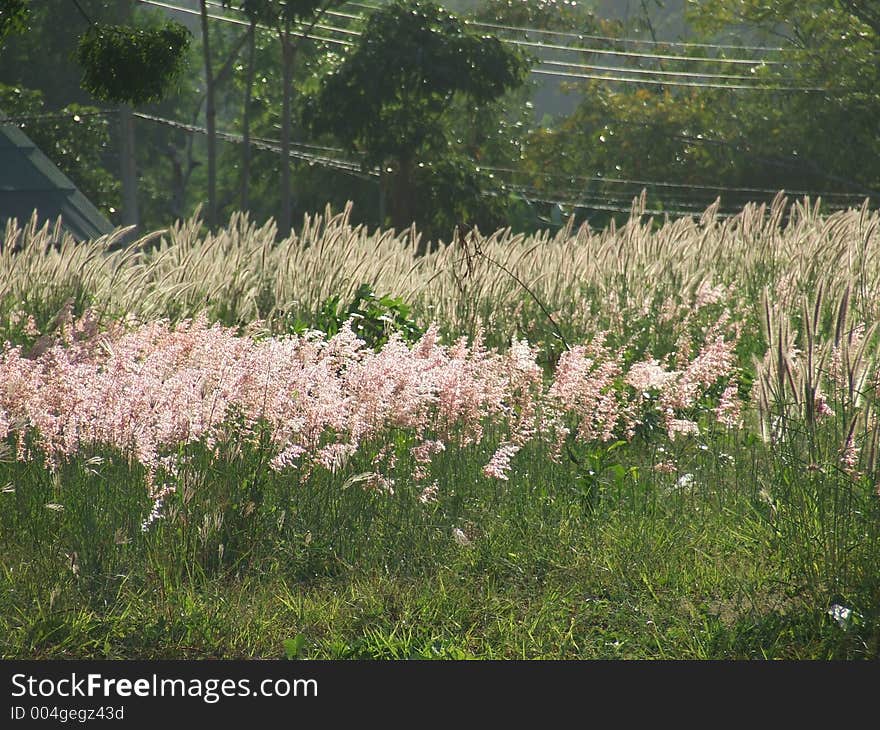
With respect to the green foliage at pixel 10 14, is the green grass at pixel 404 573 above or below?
below

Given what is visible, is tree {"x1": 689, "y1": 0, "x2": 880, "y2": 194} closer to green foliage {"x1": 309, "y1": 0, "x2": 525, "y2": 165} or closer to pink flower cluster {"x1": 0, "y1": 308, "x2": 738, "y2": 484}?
green foliage {"x1": 309, "y1": 0, "x2": 525, "y2": 165}

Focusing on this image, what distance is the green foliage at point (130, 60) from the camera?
7.64 meters

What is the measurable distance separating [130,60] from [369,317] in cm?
229

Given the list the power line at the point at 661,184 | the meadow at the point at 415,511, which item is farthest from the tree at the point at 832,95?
the meadow at the point at 415,511

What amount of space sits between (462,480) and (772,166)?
29008 millimetres

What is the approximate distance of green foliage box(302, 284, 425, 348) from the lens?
26.9 feet

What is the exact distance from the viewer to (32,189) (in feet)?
72.7

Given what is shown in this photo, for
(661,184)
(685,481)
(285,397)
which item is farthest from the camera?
(661,184)

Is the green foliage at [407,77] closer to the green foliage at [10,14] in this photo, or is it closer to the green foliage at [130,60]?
the green foliage at [130,60]

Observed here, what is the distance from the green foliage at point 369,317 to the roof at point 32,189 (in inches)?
565

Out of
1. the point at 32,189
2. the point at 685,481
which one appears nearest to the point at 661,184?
the point at 32,189

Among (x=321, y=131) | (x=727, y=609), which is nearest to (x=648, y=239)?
(x=727, y=609)

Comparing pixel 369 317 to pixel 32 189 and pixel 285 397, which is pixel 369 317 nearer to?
pixel 285 397

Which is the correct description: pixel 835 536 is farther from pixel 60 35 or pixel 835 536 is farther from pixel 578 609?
pixel 60 35
